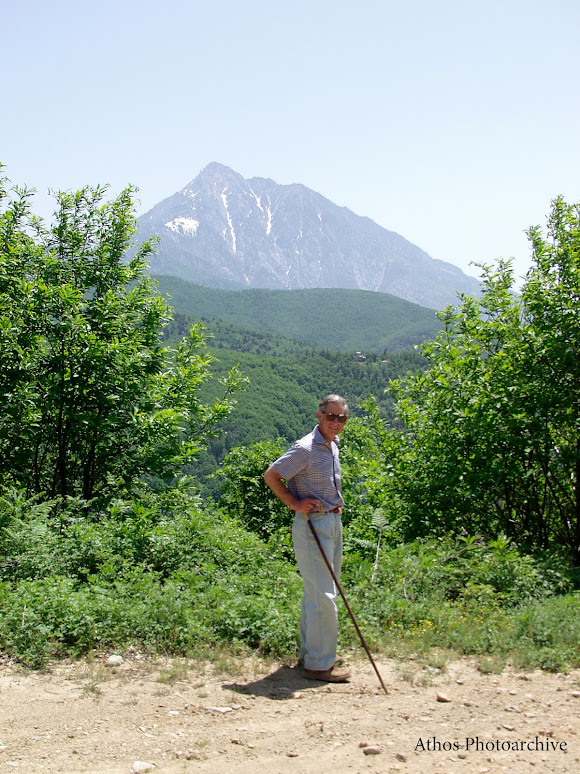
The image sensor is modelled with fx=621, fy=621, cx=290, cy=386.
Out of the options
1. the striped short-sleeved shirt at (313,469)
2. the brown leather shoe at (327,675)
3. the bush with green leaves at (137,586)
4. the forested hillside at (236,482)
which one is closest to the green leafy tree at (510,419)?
the forested hillside at (236,482)

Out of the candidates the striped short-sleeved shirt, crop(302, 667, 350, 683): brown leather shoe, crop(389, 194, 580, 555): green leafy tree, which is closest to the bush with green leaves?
crop(302, 667, 350, 683): brown leather shoe

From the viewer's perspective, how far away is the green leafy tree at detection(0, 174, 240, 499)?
8.35 m

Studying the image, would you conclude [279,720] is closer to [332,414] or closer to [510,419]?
[332,414]

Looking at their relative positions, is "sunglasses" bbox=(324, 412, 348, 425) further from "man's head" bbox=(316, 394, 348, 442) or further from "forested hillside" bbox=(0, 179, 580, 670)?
"forested hillside" bbox=(0, 179, 580, 670)

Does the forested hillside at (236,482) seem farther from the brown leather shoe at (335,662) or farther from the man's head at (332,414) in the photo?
the man's head at (332,414)

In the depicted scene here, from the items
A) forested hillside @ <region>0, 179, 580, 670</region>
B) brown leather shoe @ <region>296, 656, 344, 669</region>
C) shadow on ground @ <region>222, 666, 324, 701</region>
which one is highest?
forested hillside @ <region>0, 179, 580, 670</region>

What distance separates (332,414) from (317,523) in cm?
83

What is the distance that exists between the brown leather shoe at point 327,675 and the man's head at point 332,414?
5.70 feet

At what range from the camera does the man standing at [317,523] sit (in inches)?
181

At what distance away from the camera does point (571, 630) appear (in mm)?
4988

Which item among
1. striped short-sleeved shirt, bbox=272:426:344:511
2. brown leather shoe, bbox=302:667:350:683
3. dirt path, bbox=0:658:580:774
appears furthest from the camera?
striped short-sleeved shirt, bbox=272:426:344:511

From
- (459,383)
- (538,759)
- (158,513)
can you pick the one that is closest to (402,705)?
(538,759)

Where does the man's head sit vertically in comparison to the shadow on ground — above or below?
above

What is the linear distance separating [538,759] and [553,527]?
590 cm
